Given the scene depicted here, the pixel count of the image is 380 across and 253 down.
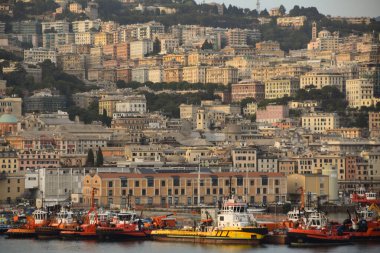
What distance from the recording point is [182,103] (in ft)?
336

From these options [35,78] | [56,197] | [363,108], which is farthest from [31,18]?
[56,197]

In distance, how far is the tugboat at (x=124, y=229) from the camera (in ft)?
169

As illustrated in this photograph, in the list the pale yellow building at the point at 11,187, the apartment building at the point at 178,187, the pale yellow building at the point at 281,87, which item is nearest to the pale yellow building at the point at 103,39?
the pale yellow building at the point at 281,87

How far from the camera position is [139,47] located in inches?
4811

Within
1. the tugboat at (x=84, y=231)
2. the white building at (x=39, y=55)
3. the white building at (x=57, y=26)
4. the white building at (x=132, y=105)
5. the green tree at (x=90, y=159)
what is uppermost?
the white building at (x=57, y=26)

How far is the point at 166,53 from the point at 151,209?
194ft

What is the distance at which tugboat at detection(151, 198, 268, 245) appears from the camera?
48.6m

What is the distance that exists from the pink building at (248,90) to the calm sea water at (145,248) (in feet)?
183

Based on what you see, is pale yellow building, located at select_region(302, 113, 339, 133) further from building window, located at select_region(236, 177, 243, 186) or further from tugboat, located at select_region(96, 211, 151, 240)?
tugboat, located at select_region(96, 211, 151, 240)

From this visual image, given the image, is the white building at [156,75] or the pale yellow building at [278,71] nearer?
the pale yellow building at [278,71]

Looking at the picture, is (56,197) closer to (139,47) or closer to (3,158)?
(3,158)

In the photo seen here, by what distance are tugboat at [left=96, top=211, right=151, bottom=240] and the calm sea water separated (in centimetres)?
64

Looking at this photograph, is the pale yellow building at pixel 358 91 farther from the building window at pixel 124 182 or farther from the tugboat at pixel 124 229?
the tugboat at pixel 124 229

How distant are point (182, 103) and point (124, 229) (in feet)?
169
